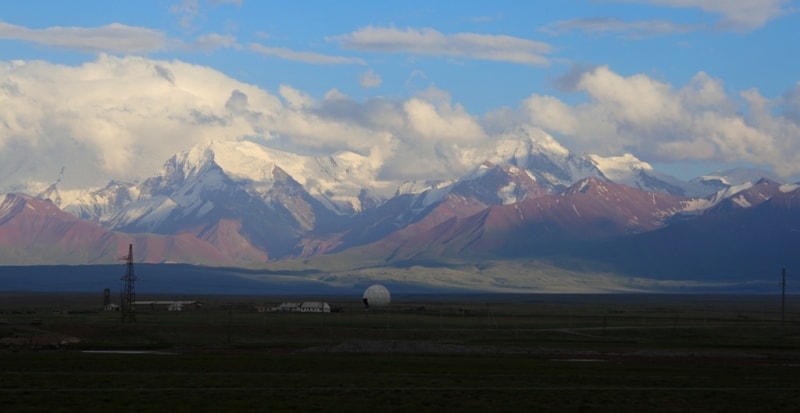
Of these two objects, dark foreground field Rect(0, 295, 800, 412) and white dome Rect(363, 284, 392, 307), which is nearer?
dark foreground field Rect(0, 295, 800, 412)

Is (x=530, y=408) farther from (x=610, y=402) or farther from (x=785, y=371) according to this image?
(x=785, y=371)

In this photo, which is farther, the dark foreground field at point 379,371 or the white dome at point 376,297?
the white dome at point 376,297

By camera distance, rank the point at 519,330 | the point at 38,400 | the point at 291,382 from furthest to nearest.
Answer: the point at 519,330
the point at 291,382
the point at 38,400

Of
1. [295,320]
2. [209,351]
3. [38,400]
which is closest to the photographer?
[38,400]

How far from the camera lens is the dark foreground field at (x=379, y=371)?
4862 centimetres

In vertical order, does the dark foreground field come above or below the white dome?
below

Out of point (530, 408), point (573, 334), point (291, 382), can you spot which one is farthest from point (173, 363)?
point (573, 334)

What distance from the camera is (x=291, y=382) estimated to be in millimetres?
56469

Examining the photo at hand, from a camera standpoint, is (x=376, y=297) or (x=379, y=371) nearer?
(x=379, y=371)

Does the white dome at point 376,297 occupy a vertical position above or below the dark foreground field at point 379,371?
above

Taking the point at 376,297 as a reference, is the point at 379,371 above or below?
below

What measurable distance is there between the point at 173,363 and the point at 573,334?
52.7 meters

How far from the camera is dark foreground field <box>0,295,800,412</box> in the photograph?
48625 mm

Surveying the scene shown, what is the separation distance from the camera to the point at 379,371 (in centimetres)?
6419
